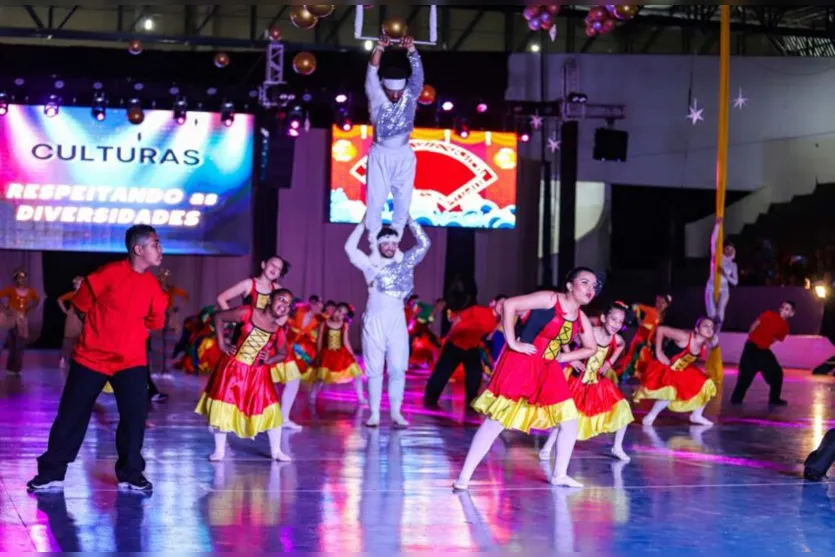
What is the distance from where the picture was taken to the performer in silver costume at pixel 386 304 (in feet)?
33.9

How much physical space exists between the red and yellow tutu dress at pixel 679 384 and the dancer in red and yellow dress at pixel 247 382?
4.25 m

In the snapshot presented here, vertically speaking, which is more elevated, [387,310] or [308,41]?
[308,41]

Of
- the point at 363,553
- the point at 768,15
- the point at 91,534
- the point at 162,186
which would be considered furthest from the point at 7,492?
the point at 768,15

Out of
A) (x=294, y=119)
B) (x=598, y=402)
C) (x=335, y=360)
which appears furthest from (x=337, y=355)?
(x=294, y=119)

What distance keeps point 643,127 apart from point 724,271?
223 inches

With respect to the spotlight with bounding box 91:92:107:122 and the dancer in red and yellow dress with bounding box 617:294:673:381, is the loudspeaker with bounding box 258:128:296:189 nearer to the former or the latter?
the spotlight with bounding box 91:92:107:122

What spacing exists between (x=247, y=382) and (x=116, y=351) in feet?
5.05

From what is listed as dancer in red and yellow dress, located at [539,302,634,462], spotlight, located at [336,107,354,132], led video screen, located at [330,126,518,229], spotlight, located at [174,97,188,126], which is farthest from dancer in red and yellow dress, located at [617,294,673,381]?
spotlight, located at [174,97,188,126]

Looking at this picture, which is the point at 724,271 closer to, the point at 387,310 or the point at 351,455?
the point at 387,310

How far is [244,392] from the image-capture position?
7957mm

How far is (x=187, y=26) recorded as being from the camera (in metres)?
19.5

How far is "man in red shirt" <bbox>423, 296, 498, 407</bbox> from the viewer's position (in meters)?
12.7

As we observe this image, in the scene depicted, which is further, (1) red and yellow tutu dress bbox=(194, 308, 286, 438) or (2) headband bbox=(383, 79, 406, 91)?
(2) headband bbox=(383, 79, 406, 91)

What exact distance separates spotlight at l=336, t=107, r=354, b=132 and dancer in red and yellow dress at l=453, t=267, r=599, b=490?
10784 millimetres
